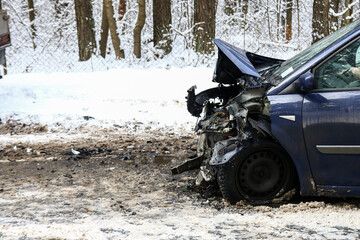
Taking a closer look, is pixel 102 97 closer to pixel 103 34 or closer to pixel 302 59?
pixel 302 59

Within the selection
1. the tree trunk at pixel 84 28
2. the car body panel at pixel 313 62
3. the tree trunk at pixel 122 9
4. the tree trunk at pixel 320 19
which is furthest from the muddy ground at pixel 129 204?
the tree trunk at pixel 122 9

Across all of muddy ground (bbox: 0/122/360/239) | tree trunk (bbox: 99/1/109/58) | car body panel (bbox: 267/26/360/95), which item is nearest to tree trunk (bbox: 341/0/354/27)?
tree trunk (bbox: 99/1/109/58)

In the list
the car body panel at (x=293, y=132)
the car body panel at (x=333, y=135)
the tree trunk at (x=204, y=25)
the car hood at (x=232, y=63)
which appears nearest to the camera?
the car body panel at (x=333, y=135)

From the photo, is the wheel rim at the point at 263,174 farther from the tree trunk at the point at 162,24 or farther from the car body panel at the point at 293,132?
the tree trunk at the point at 162,24

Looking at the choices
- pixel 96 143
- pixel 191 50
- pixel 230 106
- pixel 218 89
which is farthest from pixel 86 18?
pixel 230 106

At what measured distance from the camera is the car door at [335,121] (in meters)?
4.03

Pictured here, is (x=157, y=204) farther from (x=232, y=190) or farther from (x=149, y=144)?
(x=149, y=144)

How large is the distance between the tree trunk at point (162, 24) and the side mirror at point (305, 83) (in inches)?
405

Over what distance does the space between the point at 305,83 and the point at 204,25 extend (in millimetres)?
9165

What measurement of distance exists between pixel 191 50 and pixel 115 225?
978 centimetres

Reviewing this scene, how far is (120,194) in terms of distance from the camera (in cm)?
499

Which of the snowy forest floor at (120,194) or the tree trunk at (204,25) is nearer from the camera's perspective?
the snowy forest floor at (120,194)

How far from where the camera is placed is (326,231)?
381 cm

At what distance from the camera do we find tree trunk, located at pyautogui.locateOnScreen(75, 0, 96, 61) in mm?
14148
